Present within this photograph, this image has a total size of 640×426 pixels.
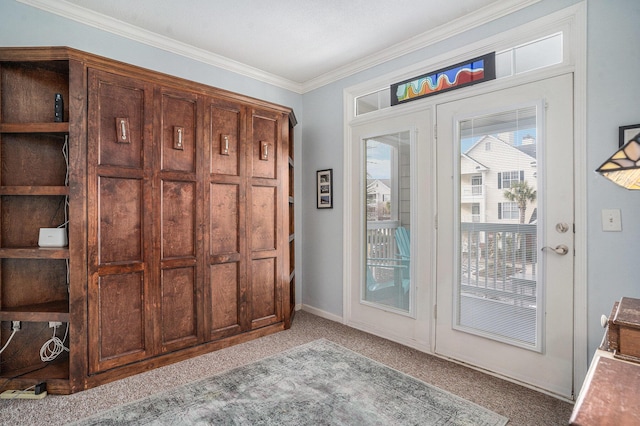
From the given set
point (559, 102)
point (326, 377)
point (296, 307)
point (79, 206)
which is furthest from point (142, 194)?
point (559, 102)

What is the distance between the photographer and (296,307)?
4.16m

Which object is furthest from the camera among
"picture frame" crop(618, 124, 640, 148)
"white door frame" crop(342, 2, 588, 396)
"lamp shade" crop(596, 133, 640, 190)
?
"white door frame" crop(342, 2, 588, 396)

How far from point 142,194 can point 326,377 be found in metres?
1.90

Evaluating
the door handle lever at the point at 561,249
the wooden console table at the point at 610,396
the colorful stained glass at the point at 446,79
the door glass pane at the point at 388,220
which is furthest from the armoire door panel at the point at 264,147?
the wooden console table at the point at 610,396

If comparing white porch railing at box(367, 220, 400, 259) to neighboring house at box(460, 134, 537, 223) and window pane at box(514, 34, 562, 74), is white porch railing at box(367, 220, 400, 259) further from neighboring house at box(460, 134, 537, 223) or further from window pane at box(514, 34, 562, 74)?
window pane at box(514, 34, 562, 74)

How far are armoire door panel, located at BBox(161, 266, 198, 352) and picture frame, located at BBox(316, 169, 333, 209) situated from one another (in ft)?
5.31

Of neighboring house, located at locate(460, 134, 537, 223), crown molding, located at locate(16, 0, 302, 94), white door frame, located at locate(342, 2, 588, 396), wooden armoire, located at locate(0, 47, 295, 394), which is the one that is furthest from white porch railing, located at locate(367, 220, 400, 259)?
crown molding, located at locate(16, 0, 302, 94)

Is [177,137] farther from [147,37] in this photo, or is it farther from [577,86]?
[577,86]

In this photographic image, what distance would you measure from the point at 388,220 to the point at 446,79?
4.28 ft

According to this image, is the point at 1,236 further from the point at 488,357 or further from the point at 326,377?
the point at 488,357

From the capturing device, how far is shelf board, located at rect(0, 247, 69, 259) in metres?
2.16

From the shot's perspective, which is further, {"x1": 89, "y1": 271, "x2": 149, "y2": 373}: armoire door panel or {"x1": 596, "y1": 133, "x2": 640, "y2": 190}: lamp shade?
{"x1": 89, "y1": 271, "x2": 149, "y2": 373}: armoire door panel

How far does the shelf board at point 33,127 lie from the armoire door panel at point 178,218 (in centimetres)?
71

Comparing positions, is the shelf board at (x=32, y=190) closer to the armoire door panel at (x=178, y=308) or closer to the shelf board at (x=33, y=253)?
the shelf board at (x=33, y=253)
